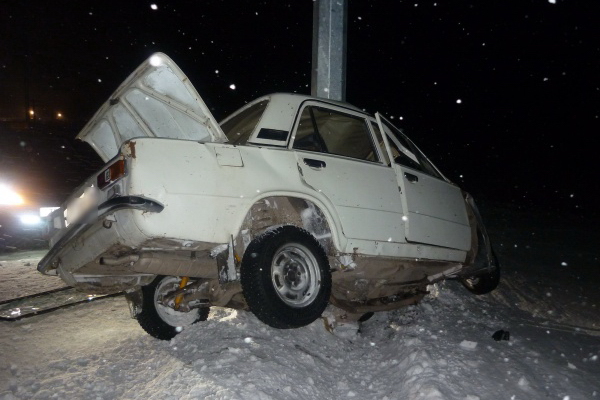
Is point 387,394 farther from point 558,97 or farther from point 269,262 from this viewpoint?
point 558,97

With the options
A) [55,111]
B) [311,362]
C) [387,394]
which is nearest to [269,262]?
[311,362]

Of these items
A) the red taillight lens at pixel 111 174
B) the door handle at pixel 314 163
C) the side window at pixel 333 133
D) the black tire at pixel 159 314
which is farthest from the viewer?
the black tire at pixel 159 314

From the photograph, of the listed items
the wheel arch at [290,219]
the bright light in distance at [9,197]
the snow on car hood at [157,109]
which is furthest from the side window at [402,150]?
the bright light in distance at [9,197]

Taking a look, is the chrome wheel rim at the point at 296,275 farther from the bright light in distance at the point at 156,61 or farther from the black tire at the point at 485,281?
the black tire at the point at 485,281

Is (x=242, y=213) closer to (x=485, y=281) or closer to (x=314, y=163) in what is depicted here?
(x=314, y=163)

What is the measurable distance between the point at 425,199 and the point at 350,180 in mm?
1048

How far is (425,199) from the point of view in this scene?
177 inches

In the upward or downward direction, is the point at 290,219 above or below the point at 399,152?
below

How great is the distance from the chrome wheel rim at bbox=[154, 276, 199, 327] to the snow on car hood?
1358mm

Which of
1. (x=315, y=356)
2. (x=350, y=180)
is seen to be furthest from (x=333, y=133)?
(x=315, y=356)

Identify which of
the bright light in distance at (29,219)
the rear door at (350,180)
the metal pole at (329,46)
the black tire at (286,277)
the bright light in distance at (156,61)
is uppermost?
the metal pole at (329,46)

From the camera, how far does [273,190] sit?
3.38m

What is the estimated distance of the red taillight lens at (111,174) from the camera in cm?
296

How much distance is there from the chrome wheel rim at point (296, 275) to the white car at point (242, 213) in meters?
0.01
